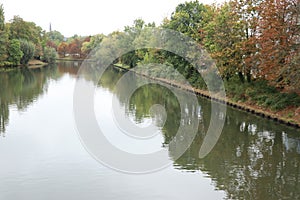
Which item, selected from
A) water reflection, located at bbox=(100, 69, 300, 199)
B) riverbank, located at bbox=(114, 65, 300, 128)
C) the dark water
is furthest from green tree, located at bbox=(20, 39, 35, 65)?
water reflection, located at bbox=(100, 69, 300, 199)

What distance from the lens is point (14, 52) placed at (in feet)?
233

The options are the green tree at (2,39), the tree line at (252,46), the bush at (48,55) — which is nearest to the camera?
the tree line at (252,46)

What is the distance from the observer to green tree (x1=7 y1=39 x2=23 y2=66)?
6962cm

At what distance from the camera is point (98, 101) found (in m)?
30.6

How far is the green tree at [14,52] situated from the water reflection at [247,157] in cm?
5238

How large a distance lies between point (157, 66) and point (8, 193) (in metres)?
40.5

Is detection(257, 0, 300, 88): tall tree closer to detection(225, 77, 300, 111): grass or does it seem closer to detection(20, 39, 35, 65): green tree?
detection(225, 77, 300, 111): grass

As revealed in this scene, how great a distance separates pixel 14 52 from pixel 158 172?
213 feet

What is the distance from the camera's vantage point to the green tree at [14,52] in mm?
69625

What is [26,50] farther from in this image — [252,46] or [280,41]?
[280,41]

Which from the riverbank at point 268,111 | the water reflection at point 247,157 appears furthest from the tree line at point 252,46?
the water reflection at point 247,157

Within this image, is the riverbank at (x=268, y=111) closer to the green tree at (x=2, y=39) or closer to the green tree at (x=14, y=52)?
the green tree at (x=2, y=39)

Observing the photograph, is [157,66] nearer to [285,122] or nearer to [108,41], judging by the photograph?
[285,122]

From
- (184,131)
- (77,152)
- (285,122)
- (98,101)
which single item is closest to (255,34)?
(285,122)
